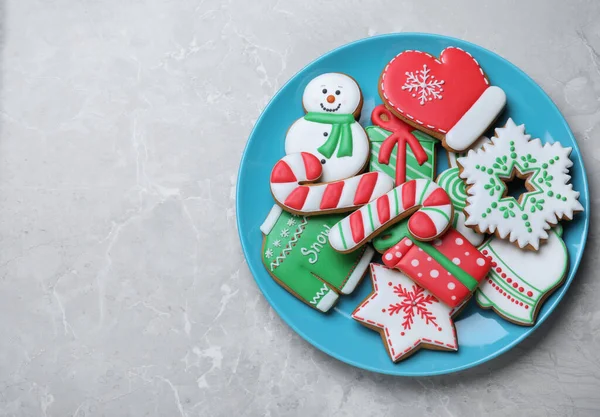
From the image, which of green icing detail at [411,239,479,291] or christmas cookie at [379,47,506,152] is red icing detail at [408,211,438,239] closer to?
green icing detail at [411,239,479,291]

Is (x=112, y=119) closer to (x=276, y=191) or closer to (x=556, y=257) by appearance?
(x=276, y=191)

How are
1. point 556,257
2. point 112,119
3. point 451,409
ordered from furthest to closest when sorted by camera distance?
point 112,119, point 451,409, point 556,257

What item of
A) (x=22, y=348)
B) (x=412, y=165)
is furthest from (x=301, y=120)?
(x=22, y=348)

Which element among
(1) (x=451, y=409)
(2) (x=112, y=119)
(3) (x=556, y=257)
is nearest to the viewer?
(3) (x=556, y=257)

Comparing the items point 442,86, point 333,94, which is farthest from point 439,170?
point 333,94

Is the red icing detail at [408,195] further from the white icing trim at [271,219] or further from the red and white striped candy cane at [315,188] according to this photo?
the white icing trim at [271,219]
